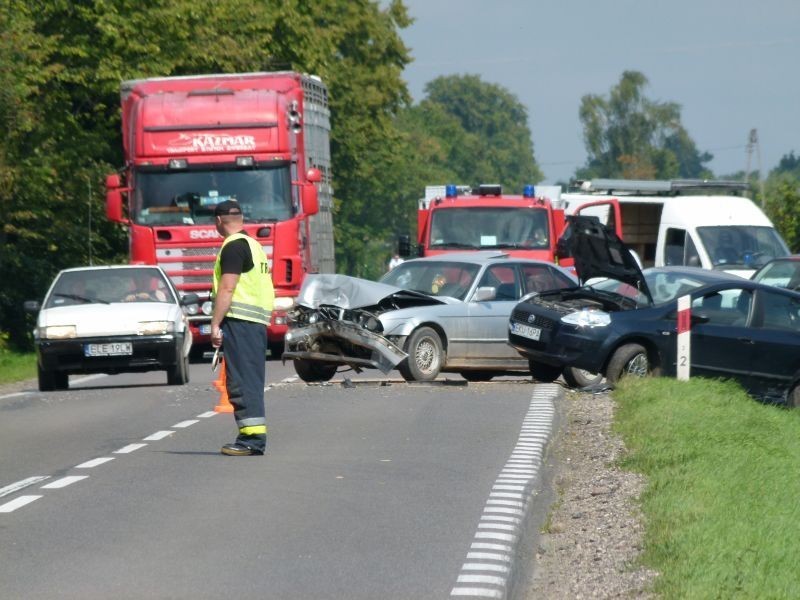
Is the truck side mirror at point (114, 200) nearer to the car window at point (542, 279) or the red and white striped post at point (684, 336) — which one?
the car window at point (542, 279)

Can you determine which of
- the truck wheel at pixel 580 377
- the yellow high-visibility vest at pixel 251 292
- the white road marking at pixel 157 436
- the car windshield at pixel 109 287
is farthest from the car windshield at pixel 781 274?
the yellow high-visibility vest at pixel 251 292

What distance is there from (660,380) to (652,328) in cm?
119

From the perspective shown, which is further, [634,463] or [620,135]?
[620,135]

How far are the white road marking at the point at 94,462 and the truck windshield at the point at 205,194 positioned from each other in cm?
1430

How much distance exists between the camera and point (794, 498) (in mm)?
10195

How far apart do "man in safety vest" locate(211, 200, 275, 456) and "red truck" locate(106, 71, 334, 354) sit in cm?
1379

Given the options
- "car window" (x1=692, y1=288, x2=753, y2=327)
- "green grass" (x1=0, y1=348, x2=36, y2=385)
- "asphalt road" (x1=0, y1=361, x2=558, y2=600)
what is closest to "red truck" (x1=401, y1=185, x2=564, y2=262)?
"green grass" (x1=0, y1=348, x2=36, y2=385)

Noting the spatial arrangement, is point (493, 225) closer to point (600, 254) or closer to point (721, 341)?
point (600, 254)

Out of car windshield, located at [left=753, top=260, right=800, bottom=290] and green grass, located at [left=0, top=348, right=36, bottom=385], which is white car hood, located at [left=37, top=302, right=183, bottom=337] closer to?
green grass, located at [left=0, top=348, right=36, bottom=385]

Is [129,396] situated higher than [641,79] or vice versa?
[641,79]

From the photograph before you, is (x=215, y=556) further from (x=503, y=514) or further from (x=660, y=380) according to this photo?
(x=660, y=380)

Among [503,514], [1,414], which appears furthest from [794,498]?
[1,414]

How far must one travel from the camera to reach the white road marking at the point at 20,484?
10.8 meters

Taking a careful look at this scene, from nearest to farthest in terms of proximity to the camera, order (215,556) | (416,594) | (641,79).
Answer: (416,594), (215,556), (641,79)
